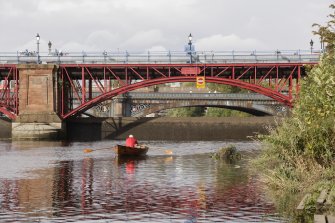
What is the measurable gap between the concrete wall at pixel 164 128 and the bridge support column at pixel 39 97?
3933 millimetres

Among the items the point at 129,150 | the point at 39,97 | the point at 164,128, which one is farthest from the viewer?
the point at 164,128

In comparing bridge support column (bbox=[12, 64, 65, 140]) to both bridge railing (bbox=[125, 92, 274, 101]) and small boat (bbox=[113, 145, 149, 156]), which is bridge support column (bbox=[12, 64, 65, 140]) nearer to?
bridge railing (bbox=[125, 92, 274, 101])

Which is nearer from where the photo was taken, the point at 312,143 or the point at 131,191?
the point at 312,143

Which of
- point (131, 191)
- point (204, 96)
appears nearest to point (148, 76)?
point (204, 96)

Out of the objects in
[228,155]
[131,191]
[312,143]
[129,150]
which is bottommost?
[131,191]

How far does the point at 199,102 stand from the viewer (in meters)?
104

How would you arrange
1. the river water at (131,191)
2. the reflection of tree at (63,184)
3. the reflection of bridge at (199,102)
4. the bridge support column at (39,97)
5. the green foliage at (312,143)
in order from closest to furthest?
the river water at (131,191) → the green foliage at (312,143) → the reflection of tree at (63,184) → the bridge support column at (39,97) → the reflection of bridge at (199,102)

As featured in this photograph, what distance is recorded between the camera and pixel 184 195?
1230 inches

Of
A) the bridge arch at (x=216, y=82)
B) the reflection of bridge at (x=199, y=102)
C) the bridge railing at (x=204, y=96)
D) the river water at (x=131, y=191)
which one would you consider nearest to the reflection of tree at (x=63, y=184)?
the river water at (x=131, y=191)

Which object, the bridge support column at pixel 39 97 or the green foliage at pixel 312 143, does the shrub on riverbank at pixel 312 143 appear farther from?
the bridge support column at pixel 39 97

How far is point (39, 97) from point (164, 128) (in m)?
16.2

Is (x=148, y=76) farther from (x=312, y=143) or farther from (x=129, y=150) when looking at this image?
(x=312, y=143)

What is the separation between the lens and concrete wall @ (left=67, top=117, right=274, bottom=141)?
89000 mm

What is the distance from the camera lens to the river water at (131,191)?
84.5 ft
